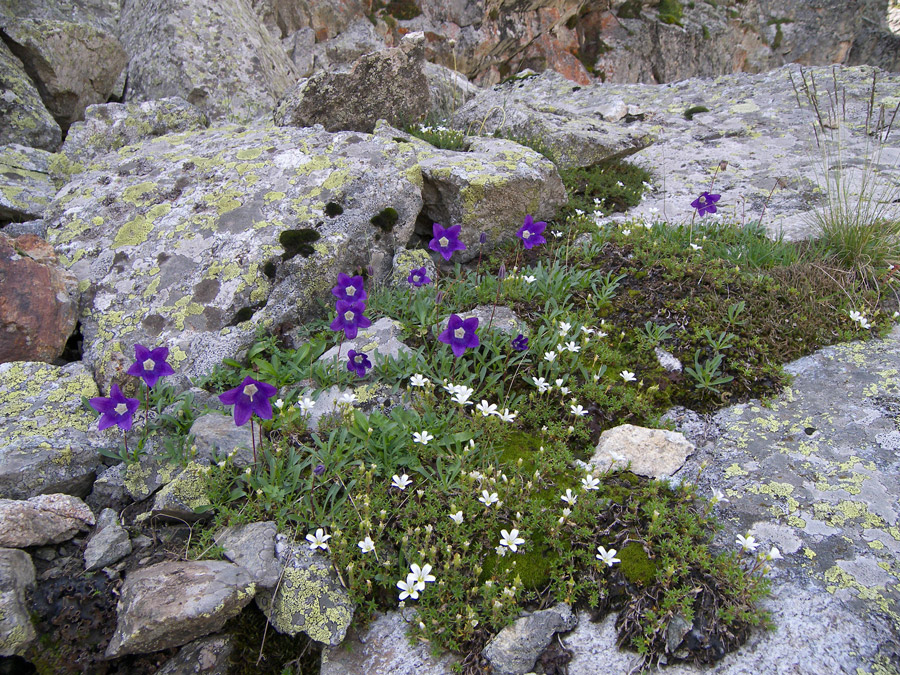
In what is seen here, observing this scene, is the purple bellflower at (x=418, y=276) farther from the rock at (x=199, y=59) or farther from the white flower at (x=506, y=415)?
the rock at (x=199, y=59)

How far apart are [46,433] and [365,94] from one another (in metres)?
6.06

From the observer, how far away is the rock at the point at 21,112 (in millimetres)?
7109

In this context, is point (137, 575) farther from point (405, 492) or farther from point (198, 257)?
point (198, 257)

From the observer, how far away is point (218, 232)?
17.4 ft

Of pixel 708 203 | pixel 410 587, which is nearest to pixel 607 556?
pixel 410 587

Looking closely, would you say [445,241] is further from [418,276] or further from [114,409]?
[114,409]

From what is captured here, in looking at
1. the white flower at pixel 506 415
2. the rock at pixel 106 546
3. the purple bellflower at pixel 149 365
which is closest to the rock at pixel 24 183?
the purple bellflower at pixel 149 365

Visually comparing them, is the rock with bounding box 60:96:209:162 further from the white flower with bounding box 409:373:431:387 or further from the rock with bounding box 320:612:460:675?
the rock with bounding box 320:612:460:675

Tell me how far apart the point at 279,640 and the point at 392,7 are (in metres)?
17.6

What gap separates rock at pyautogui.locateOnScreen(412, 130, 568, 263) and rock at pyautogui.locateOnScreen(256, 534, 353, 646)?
3902 millimetres

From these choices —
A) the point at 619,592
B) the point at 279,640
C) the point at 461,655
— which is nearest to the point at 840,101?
the point at 619,592

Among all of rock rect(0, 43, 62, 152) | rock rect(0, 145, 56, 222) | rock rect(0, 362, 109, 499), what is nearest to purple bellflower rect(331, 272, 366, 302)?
rock rect(0, 362, 109, 499)

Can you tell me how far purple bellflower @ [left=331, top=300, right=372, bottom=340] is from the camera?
3875 mm

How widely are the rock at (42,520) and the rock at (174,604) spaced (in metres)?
0.59
